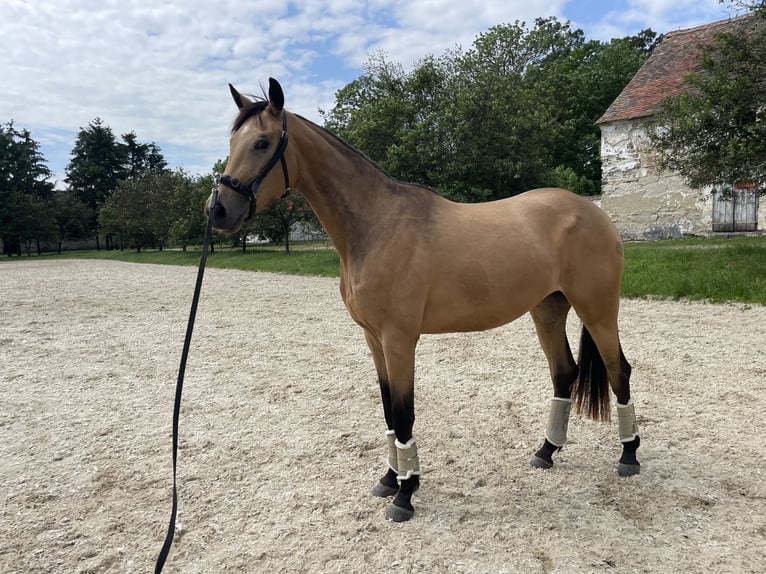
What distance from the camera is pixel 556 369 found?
324 centimetres

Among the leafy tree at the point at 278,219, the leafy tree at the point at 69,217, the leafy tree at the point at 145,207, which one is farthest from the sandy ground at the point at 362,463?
the leafy tree at the point at 69,217

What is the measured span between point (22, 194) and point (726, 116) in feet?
160

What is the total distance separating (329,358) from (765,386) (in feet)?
15.0

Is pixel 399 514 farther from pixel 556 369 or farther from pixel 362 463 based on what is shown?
pixel 556 369

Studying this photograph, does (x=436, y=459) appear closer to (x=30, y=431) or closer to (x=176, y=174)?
(x=30, y=431)

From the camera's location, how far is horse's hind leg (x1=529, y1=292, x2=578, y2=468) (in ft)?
10.4

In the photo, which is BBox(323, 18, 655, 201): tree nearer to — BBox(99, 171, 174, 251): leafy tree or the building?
the building

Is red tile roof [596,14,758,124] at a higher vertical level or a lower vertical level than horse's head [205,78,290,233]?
higher

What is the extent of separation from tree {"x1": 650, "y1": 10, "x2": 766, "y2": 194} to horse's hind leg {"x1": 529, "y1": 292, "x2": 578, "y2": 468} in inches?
326

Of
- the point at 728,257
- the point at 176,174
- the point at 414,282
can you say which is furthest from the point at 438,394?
the point at 176,174

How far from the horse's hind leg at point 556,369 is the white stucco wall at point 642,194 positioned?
17.0m

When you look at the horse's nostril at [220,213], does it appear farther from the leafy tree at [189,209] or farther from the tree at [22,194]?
the tree at [22,194]

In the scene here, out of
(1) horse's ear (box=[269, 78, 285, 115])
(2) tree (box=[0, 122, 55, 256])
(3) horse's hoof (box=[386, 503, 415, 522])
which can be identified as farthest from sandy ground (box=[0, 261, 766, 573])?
(2) tree (box=[0, 122, 55, 256])

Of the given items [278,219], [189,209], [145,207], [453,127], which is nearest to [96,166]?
[145,207]
